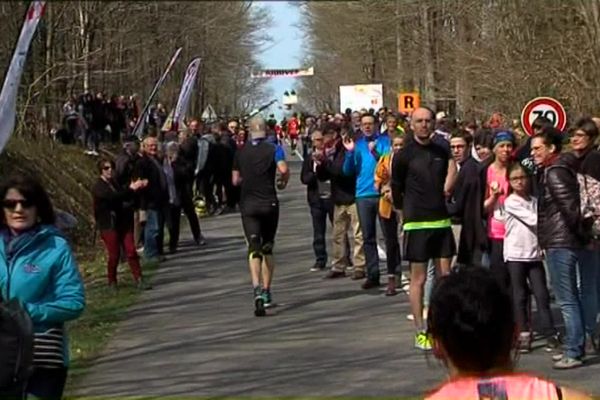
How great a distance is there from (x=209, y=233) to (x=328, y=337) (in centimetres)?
1230

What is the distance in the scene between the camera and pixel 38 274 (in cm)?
601

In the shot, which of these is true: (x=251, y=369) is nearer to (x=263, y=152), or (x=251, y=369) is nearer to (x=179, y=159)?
(x=263, y=152)

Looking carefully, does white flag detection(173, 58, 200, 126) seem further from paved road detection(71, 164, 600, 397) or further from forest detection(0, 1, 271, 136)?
paved road detection(71, 164, 600, 397)

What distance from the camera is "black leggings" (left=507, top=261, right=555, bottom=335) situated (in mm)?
10680

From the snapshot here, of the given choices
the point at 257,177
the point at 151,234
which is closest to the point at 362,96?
the point at 151,234

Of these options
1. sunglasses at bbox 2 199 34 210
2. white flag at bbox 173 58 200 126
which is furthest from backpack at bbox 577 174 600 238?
white flag at bbox 173 58 200 126

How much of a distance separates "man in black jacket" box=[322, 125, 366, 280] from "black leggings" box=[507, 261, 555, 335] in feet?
15.2

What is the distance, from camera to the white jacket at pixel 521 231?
10570 mm

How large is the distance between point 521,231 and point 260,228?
3333 millimetres

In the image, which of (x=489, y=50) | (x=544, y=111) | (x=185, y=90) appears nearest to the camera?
(x=544, y=111)

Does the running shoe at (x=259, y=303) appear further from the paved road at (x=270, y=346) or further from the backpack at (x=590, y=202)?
the backpack at (x=590, y=202)

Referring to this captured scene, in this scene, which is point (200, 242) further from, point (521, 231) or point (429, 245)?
point (521, 231)

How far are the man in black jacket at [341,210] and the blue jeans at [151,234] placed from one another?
332 centimetres

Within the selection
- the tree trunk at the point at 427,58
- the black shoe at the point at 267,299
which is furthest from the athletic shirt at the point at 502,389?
the tree trunk at the point at 427,58
